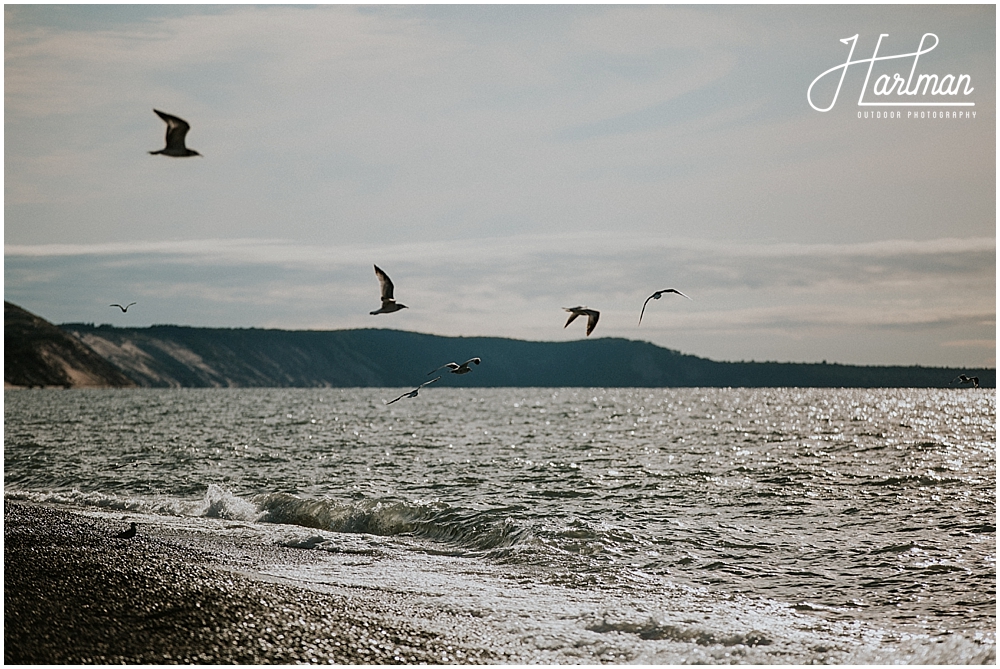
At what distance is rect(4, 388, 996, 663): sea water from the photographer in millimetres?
11414

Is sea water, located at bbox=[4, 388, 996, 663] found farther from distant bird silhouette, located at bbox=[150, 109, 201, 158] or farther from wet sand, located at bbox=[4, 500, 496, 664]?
distant bird silhouette, located at bbox=[150, 109, 201, 158]

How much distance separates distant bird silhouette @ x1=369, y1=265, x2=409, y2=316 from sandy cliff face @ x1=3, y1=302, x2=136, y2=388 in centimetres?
16116

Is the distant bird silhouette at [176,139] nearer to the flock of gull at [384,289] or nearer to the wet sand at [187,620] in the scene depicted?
the flock of gull at [384,289]

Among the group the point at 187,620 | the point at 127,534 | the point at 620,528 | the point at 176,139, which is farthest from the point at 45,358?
the point at 187,620

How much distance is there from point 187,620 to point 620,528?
10603mm

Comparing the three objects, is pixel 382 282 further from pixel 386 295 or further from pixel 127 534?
pixel 127 534

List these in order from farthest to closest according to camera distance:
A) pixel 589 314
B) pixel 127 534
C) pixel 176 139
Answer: pixel 127 534 < pixel 589 314 < pixel 176 139

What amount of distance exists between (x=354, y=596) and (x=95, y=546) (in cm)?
497

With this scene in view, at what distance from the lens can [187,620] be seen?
10.0 meters

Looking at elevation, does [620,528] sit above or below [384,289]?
below

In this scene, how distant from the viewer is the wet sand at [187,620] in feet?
30.4

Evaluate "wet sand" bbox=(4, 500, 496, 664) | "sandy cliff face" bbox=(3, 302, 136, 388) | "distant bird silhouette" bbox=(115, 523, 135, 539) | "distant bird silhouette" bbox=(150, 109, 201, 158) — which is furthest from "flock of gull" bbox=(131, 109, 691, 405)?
"sandy cliff face" bbox=(3, 302, 136, 388)

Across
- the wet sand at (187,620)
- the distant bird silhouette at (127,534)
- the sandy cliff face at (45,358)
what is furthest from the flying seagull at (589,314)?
the sandy cliff face at (45,358)

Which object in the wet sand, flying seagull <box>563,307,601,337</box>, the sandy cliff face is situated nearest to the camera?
the wet sand
